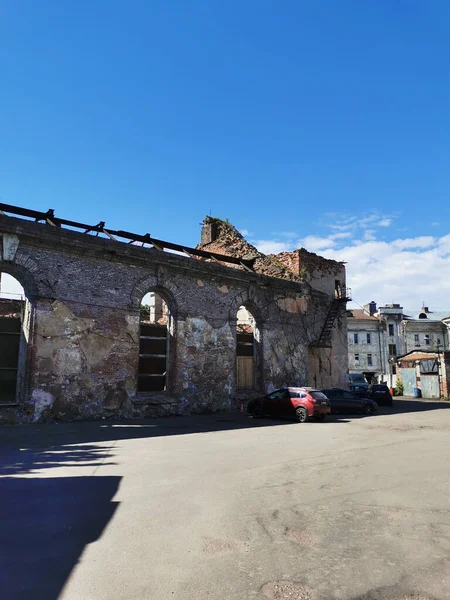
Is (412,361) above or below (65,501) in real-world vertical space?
above

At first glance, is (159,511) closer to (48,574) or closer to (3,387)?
(48,574)

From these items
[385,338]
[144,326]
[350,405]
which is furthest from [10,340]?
[385,338]

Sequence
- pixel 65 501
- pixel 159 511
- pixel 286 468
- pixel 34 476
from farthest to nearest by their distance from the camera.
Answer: pixel 286 468 < pixel 34 476 < pixel 65 501 < pixel 159 511

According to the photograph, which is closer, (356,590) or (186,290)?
(356,590)

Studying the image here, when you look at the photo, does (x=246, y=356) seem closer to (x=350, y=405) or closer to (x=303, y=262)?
(x=350, y=405)

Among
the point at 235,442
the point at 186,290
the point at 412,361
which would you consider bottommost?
Answer: the point at 235,442

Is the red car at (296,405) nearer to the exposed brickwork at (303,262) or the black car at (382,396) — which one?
the exposed brickwork at (303,262)

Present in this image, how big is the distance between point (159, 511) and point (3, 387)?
1829 centimetres

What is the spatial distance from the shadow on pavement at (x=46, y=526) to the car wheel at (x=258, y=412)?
11443mm

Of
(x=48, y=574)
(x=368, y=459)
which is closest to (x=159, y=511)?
(x=48, y=574)

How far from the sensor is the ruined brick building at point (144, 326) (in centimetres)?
1443

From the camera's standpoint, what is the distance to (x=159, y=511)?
527 centimetres

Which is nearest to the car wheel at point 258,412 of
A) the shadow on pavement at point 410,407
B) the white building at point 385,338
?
the shadow on pavement at point 410,407

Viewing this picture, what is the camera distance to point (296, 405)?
16.5 meters
